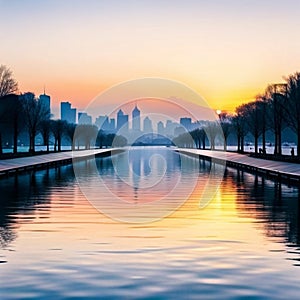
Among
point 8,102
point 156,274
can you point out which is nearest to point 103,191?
point 156,274

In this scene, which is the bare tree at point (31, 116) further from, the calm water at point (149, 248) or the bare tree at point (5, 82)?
the calm water at point (149, 248)

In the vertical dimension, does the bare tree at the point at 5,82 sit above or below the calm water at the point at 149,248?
above

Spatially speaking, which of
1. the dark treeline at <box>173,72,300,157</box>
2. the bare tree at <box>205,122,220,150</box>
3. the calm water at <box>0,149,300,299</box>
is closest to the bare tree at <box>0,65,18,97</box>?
the dark treeline at <box>173,72,300,157</box>

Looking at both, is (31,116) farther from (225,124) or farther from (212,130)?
(212,130)

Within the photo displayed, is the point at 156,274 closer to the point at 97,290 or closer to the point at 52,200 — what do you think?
the point at 97,290

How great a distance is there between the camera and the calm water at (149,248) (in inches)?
403

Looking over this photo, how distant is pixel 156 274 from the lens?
11.2m

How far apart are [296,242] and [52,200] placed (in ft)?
45.6

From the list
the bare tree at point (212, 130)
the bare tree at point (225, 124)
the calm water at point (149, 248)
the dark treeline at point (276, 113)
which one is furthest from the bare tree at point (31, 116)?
the calm water at point (149, 248)

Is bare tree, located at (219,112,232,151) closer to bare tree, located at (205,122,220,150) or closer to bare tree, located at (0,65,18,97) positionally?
bare tree, located at (205,122,220,150)

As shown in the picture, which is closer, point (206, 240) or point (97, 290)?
point (97, 290)

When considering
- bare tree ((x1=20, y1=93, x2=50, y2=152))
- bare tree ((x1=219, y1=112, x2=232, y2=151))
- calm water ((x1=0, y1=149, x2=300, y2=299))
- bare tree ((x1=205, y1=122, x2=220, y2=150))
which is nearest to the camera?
calm water ((x1=0, y1=149, x2=300, y2=299))

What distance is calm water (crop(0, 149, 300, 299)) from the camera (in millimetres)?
10227

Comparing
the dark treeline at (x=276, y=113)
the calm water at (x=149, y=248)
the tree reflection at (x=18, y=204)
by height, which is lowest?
the calm water at (x=149, y=248)
